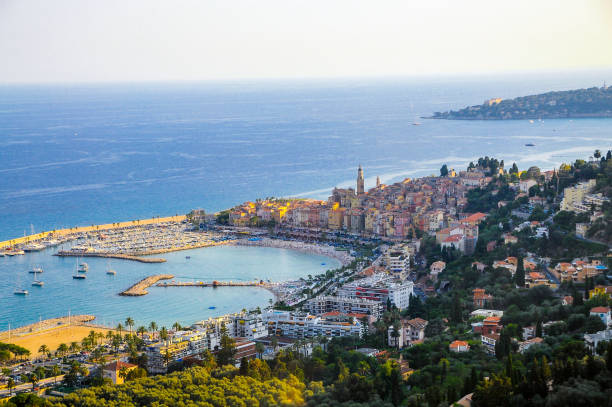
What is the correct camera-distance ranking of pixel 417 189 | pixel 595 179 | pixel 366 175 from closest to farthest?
pixel 595 179 → pixel 417 189 → pixel 366 175

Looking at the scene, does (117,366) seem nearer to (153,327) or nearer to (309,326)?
(153,327)

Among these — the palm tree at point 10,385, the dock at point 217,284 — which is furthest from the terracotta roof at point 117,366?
the dock at point 217,284

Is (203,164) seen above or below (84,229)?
above

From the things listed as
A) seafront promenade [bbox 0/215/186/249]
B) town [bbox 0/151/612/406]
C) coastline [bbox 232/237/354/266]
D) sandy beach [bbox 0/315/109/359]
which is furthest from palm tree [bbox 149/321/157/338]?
seafront promenade [bbox 0/215/186/249]

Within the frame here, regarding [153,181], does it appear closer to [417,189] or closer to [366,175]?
[366,175]

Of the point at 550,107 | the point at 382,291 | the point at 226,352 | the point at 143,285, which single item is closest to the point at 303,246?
the point at 143,285

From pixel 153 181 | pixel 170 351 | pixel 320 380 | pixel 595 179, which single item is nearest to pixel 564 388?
pixel 320 380

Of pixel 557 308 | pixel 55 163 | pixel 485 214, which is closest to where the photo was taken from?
pixel 557 308

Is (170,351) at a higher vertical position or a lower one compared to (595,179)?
lower

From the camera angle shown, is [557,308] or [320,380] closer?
[320,380]
